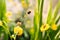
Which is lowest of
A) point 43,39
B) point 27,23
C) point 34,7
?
point 43,39

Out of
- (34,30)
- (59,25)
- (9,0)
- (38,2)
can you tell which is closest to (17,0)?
(9,0)

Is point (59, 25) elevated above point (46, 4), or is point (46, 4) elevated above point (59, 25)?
point (46, 4)

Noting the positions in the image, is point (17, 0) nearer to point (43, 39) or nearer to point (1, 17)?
point (1, 17)

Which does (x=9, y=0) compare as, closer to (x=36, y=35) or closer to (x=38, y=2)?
(x=38, y=2)

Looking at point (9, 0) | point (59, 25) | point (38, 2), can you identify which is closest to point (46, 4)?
point (38, 2)

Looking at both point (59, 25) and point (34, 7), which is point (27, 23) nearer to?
point (34, 7)

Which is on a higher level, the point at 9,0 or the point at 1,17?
the point at 9,0

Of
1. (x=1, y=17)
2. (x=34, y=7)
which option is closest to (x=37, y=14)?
(x=34, y=7)
